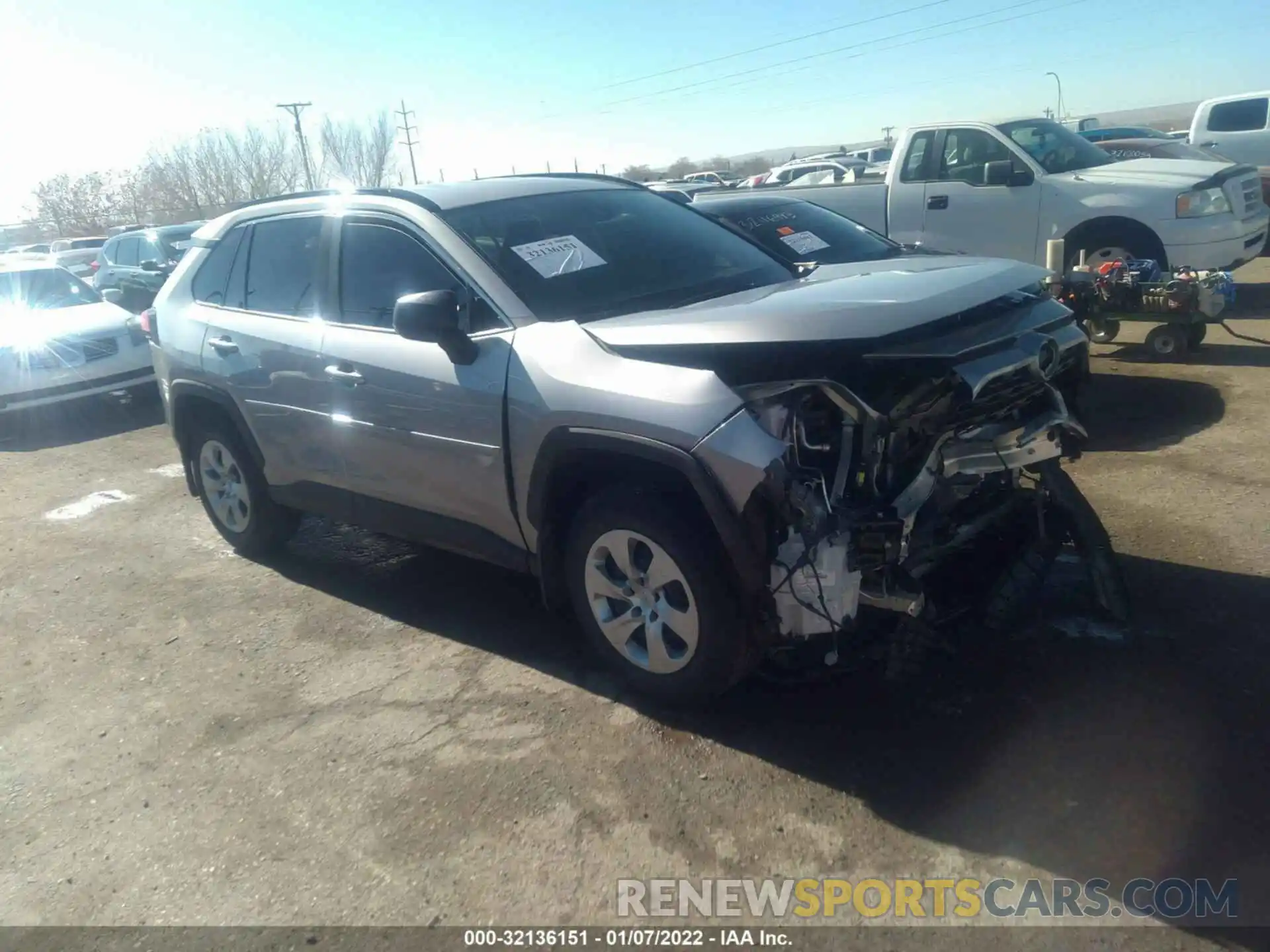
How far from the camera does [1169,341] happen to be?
819 centimetres

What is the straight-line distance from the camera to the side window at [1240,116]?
52.1 feet

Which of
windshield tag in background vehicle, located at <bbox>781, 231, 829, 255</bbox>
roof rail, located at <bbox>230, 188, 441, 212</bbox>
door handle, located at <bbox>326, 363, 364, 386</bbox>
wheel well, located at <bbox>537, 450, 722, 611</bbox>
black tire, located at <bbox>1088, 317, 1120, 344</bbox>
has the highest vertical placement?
roof rail, located at <bbox>230, 188, 441, 212</bbox>

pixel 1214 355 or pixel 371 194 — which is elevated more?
pixel 371 194

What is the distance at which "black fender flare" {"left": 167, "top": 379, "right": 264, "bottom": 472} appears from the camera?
16.8 feet

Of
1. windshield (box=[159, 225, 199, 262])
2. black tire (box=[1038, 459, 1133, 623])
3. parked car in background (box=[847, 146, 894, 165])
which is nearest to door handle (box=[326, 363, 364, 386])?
black tire (box=[1038, 459, 1133, 623])

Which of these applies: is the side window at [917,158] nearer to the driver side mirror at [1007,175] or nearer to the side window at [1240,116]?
the driver side mirror at [1007,175]

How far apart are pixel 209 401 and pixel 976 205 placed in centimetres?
794

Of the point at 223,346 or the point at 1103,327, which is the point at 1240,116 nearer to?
the point at 1103,327

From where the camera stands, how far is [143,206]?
2425 inches

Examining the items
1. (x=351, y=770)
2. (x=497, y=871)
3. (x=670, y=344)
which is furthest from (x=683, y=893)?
(x=670, y=344)

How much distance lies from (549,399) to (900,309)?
1238 millimetres

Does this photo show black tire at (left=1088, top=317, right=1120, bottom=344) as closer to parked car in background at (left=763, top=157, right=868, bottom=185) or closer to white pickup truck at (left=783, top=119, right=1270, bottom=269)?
white pickup truck at (left=783, top=119, right=1270, bottom=269)

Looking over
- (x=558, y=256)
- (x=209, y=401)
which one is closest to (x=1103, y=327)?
(x=558, y=256)

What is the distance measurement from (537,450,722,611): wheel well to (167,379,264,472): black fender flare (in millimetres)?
2113
